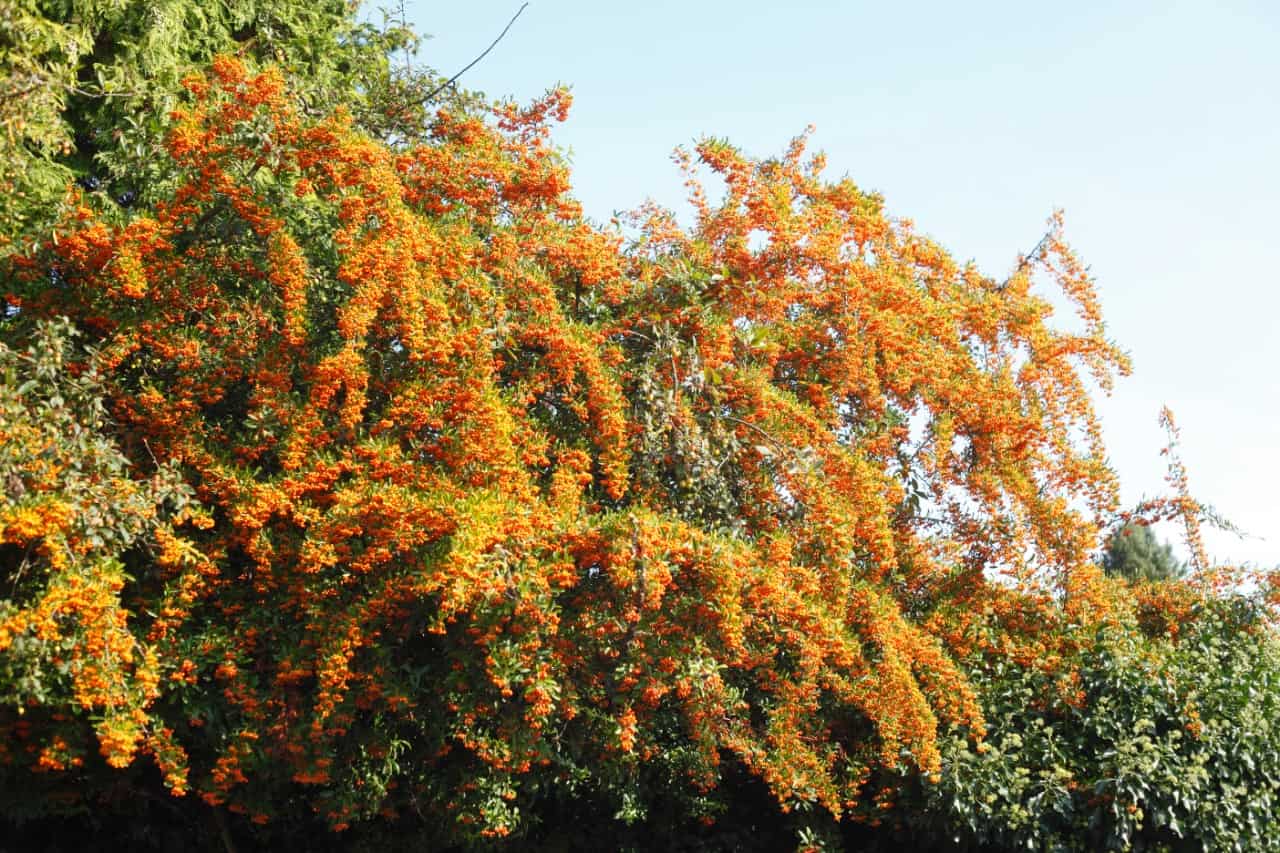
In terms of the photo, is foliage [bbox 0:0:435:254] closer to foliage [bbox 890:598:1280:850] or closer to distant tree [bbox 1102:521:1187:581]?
foliage [bbox 890:598:1280:850]

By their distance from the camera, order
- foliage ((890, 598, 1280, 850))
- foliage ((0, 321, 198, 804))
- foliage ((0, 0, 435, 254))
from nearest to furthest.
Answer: foliage ((0, 321, 198, 804)), foliage ((0, 0, 435, 254)), foliage ((890, 598, 1280, 850))

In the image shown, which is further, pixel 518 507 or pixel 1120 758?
pixel 1120 758

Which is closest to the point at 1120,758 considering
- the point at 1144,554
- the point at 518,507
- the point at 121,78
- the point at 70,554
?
the point at 518,507

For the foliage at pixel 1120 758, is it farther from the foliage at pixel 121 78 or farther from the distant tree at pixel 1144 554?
the distant tree at pixel 1144 554

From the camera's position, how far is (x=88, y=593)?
19.7ft

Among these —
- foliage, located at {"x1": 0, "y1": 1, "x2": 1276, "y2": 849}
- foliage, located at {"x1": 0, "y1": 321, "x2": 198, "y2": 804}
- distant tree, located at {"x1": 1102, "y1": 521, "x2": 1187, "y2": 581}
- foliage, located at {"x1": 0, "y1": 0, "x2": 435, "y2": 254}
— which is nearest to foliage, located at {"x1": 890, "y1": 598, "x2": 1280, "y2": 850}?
→ foliage, located at {"x1": 0, "y1": 1, "x2": 1276, "y2": 849}

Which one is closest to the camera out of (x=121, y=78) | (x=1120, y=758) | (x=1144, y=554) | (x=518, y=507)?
(x=518, y=507)

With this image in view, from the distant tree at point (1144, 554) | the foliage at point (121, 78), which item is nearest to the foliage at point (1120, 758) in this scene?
the foliage at point (121, 78)

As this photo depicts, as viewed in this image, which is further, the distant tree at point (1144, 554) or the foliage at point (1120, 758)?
the distant tree at point (1144, 554)

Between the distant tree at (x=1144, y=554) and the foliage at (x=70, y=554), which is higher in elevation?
the distant tree at (x=1144, y=554)

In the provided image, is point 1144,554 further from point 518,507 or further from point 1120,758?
point 518,507

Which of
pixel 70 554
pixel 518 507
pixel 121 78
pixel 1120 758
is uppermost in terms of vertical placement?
pixel 121 78

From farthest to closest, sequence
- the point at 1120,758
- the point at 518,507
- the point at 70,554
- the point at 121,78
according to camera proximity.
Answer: the point at 121,78 < the point at 1120,758 < the point at 518,507 < the point at 70,554

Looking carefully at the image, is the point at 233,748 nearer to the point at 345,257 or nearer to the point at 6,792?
the point at 6,792
